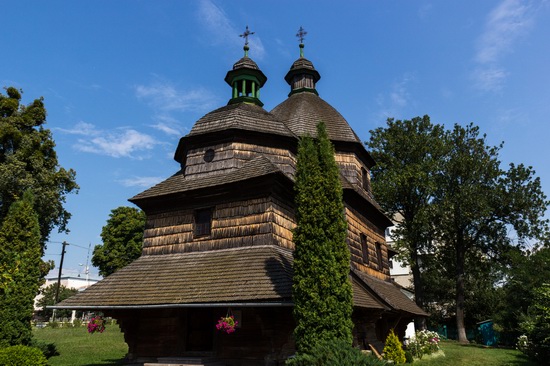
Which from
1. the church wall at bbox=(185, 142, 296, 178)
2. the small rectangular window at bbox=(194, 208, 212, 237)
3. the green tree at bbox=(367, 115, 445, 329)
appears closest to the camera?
the small rectangular window at bbox=(194, 208, 212, 237)

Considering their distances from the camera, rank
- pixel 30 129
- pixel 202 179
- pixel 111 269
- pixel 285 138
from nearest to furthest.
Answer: pixel 202 179 < pixel 285 138 < pixel 30 129 < pixel 111 269

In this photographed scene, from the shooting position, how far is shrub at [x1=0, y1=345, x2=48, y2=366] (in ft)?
37.1

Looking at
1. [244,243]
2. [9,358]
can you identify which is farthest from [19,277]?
[244,243]

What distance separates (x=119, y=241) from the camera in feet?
142

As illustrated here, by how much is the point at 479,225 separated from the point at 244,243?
25.4 meters

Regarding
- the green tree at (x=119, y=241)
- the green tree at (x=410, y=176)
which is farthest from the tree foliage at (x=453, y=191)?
the green tree at (x=119, y=241)

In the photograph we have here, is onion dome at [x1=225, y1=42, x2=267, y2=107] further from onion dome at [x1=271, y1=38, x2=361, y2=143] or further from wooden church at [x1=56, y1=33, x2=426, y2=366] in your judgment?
onion dome at [x1=271, y1=38, x2=361, y2=143]

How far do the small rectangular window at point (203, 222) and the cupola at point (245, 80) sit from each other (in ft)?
21.6

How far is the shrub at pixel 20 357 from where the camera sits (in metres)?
11.3

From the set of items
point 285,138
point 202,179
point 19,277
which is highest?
point 285,138

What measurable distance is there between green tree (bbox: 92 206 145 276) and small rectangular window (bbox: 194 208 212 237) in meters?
31.0

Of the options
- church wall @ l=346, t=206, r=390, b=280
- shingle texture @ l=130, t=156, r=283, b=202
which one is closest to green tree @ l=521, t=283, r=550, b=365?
church wall @ l=346, t=206, r=390, b=280

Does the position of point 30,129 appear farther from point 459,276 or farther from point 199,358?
point 459,276

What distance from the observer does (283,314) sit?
1095cm
